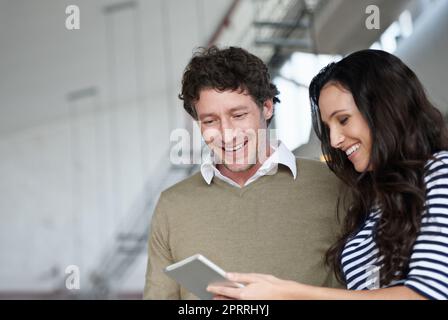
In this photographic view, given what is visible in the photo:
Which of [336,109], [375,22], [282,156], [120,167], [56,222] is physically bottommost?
[56,222]

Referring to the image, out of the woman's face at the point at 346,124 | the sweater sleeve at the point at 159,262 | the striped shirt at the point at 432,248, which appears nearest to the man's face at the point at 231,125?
the sweater sleeve at the point at 159,262

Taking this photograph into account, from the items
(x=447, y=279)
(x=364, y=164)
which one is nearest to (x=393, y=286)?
(x=447, y=279)

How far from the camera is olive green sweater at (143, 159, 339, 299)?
2.02m

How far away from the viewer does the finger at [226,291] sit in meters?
1.44

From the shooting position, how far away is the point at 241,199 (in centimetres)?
212

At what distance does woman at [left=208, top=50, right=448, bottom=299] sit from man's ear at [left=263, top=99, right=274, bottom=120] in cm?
42

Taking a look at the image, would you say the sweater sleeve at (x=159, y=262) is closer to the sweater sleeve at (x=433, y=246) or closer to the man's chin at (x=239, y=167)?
the man's chin at (x=239, y=167)

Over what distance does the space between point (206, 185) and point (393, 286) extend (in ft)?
2.87

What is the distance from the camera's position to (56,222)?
24.5 ft

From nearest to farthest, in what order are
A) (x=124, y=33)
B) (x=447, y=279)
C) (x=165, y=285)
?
(x=447, y=279) < (x=165, y=285) < (x=124, y=33)

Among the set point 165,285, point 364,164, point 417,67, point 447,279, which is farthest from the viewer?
point 417,67

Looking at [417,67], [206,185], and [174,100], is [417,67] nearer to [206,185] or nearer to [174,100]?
[206,185]

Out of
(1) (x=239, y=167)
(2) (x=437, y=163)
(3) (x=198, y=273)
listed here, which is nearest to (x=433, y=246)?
(2) (x=437, y=163)

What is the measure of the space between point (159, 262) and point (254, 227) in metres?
0.33
